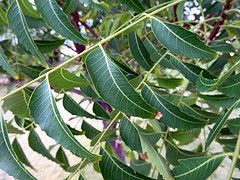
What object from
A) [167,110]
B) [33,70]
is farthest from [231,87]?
[33,70]

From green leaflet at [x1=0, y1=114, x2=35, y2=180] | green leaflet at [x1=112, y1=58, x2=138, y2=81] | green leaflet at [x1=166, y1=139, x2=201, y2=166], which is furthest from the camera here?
green leaflet at [x1=166, y1=139, x2=201, y2=166]

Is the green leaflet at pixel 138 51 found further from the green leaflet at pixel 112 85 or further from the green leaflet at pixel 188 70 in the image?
the green leaflet at pixel 112 85

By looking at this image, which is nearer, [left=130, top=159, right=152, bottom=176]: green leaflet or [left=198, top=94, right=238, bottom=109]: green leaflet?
[left=198, top=94, right=238, bottom=109]: green leaflet

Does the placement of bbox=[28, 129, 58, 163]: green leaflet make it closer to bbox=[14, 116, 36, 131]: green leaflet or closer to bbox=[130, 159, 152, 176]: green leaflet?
bbox=[14, 116, 36, 131]: green leaflet

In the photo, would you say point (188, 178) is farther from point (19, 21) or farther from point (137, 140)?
point (19, 21)

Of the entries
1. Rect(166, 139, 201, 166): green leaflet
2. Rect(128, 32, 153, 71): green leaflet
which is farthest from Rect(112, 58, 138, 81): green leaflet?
Rect(166, 139, 201, 166): green leaflet

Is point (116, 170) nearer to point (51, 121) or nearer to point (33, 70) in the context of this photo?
point (51, 121)

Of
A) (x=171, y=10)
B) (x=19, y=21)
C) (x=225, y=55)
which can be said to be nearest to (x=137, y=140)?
(x=19, y=21)
